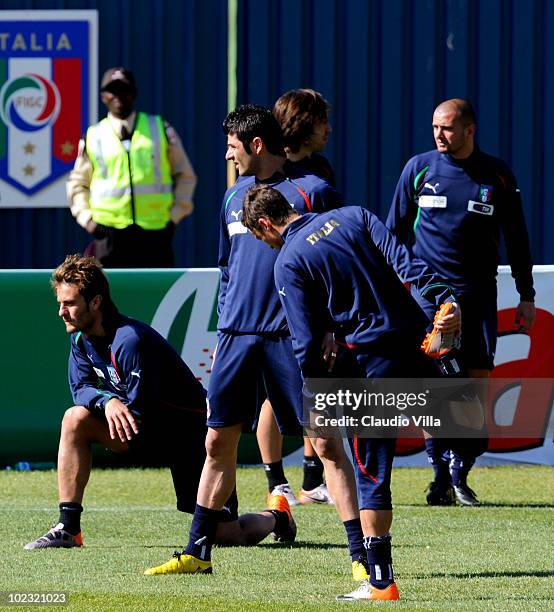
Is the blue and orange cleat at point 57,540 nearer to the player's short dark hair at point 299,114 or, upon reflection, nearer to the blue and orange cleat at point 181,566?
the blue and orange cleat at point 181,566

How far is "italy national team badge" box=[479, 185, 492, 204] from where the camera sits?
879 cm

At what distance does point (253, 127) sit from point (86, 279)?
1.19 m

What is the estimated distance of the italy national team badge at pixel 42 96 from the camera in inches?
553

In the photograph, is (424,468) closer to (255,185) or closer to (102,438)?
(102,438)

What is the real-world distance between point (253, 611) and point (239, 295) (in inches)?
60.8

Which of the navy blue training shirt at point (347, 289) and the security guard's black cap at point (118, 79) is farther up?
the security guard's black cap at point (118, 79)

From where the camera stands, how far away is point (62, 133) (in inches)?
555

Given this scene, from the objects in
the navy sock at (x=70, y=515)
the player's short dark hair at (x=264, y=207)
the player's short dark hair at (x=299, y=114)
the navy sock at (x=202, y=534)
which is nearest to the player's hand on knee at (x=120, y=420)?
the navy sock at (x=70, y=515)

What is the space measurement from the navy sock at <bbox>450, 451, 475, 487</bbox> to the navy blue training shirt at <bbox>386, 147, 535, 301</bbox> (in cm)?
97

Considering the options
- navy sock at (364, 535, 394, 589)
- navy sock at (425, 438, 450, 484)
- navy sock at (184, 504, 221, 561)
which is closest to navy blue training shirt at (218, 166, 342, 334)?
navy sock at (184, 504, 221, 561)

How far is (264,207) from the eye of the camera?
20.1ft

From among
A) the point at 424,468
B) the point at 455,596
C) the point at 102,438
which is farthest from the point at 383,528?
the point at 424,468

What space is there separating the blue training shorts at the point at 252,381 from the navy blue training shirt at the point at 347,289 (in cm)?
64

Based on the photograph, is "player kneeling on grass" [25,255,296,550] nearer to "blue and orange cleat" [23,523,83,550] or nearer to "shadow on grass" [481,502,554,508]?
"blue and orange cleat" [23,523,83,550]
